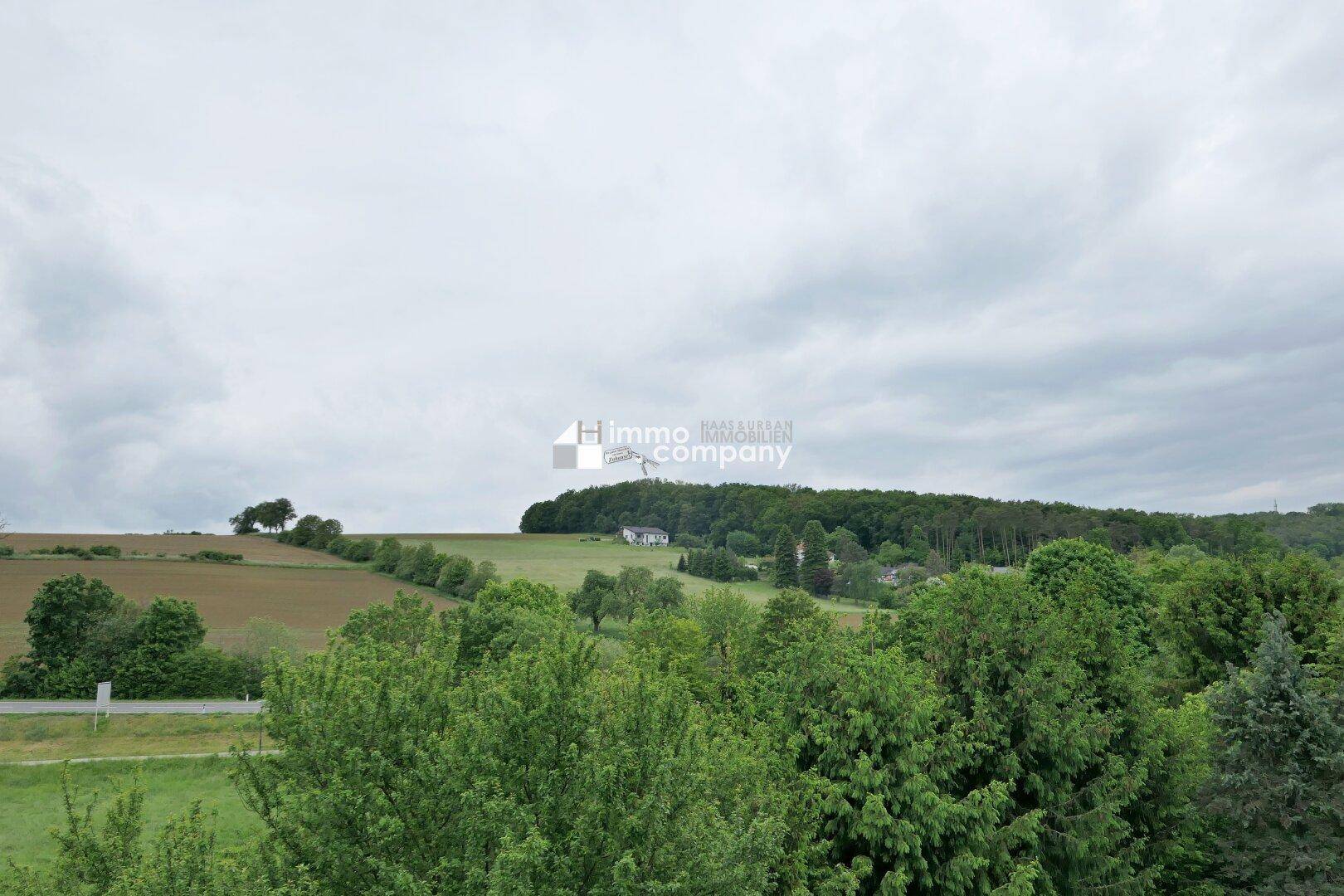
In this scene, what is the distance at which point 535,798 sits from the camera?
13109 mm

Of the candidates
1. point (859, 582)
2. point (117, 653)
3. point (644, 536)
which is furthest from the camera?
point (644, 536)

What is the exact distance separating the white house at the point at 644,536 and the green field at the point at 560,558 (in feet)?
27.0

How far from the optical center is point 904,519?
461 ft

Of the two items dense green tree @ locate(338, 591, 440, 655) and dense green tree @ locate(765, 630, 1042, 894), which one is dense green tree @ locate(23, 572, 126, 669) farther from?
dense green tree @ locate(765, 630, 1042, 894)

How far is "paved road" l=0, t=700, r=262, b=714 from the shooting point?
45531mm

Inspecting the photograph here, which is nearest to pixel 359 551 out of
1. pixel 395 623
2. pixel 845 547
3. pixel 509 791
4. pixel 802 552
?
pixel 395 623

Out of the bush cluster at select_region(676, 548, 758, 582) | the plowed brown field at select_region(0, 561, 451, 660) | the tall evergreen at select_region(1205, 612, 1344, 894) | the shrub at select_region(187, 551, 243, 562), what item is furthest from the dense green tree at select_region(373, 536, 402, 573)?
the tall evergreen at select_region(1205, 612, 1344, 894)

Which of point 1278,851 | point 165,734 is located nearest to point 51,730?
point 165,734

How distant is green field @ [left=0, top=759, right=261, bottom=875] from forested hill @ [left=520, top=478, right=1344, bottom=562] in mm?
95468

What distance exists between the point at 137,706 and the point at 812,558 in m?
82.8

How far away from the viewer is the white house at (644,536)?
12825cm

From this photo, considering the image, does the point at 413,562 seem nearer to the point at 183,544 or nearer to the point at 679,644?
the point at 183,544

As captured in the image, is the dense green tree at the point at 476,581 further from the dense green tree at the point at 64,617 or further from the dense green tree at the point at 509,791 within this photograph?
the dense green tree at the point at 509,791

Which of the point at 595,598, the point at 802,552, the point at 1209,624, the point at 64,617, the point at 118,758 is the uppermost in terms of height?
the point at 802,552
